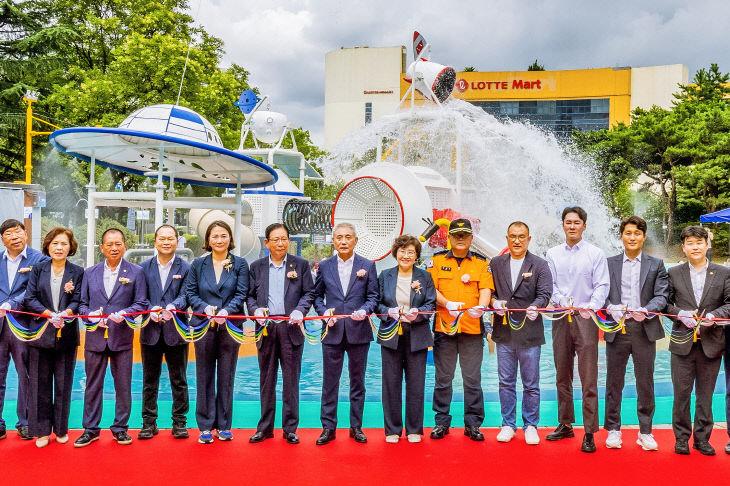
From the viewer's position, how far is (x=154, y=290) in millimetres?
5617

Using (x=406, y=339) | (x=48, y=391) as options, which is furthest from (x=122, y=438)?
(x=406, y=339)

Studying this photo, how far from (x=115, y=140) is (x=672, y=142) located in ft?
107

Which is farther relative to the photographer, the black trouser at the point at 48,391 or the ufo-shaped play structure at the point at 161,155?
the ufo-shaped play structure at the point at 161,155

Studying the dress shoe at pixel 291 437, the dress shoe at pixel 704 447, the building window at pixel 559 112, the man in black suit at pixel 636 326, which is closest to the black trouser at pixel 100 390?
the dress shoe at pixel 291 437

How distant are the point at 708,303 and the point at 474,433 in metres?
2.14

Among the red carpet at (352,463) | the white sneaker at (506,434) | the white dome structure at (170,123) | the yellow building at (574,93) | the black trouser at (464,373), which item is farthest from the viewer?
the yellow building at (574,93)

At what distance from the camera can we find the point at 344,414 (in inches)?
267

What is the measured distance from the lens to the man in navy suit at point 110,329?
5434mm

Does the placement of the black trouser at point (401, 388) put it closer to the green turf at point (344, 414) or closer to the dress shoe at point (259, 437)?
the green turf at point (344, 414)

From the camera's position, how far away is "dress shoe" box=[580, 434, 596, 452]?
5.35 metres

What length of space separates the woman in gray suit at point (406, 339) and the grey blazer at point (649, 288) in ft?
4.84

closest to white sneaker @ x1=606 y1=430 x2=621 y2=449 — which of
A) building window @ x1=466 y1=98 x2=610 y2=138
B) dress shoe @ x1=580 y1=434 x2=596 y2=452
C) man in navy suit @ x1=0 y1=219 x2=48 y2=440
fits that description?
dress shoe @ x1=580 y1=434 x2=596 y2=452

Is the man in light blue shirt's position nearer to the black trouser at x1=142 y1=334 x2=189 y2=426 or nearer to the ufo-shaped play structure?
the black trouser at x1=142 y1=334 x2=189 y2=426

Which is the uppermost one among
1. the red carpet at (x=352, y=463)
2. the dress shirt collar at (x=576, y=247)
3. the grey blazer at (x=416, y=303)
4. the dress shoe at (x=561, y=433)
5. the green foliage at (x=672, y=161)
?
the green foliage at (x=672, y=161)
